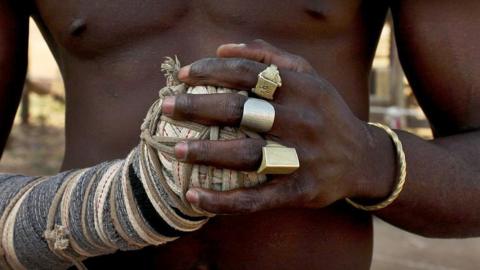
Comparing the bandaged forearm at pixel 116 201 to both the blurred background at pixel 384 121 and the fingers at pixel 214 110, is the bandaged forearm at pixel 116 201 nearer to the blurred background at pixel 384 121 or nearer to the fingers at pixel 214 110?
the fingers at pixel 214 110

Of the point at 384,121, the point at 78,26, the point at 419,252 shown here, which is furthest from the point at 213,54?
the point at 384,121

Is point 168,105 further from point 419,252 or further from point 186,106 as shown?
point 419,252

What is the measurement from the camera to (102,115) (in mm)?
1337

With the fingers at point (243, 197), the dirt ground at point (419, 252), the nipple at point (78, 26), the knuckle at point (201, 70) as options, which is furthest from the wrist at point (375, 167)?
the dirt ground at point (419, 252)

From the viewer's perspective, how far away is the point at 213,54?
1268mm

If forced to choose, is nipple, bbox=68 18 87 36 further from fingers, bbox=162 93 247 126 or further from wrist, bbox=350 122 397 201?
wrist, bbox=350 122 397 201

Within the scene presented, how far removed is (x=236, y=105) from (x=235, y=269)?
0.41m

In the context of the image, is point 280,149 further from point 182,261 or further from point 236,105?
point 182,261

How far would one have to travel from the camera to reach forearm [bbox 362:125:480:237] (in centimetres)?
112

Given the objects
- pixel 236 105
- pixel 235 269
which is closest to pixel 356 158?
pixel 236 105

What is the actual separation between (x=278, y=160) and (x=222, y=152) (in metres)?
0.07

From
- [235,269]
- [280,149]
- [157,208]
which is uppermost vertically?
[280,149]

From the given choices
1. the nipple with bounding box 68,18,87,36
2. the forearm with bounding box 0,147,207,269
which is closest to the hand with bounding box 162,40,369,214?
the forearm with bounding box 0,147,207,269

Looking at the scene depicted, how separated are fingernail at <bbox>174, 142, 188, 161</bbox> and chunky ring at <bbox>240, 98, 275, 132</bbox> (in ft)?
0.25
